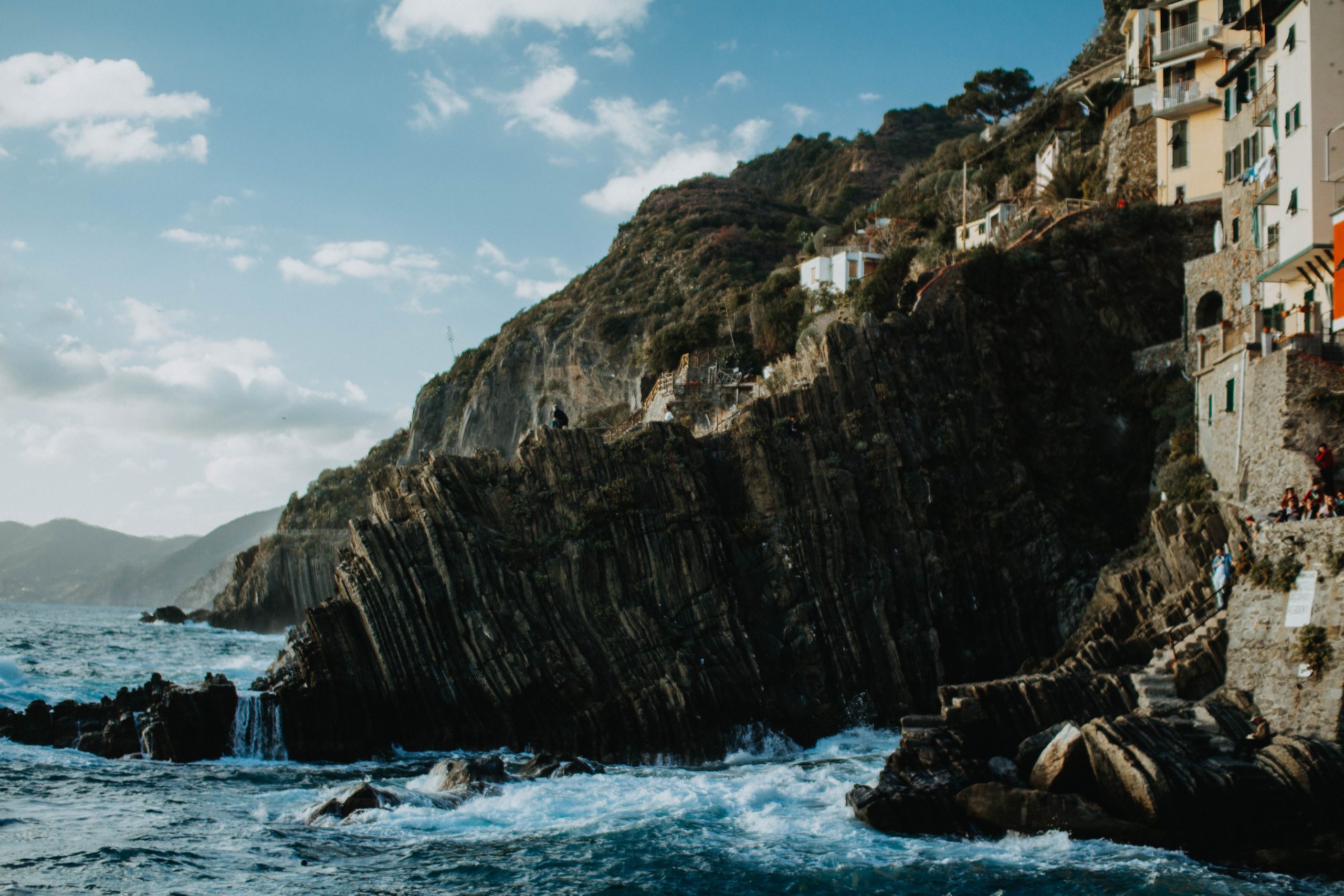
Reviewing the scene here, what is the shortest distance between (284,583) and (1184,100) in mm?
67073

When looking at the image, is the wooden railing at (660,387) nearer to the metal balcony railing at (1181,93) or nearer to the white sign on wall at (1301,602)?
the metal balcony railing at (1181,93)

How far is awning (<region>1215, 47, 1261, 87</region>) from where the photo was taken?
106 feet

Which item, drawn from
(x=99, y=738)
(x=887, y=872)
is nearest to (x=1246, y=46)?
(x=887, y=872)

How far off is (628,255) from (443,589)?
5200 cm

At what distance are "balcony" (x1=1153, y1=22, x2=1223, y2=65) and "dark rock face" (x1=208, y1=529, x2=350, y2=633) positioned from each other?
60.8m

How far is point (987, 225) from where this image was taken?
4747cm

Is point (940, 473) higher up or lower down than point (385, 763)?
higher up

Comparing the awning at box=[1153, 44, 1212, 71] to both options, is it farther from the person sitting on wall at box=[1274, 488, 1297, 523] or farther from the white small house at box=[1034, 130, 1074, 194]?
the person sitting on wall at box=[1274, 488, 1297, 523]

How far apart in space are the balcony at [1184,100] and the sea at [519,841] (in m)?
30.9

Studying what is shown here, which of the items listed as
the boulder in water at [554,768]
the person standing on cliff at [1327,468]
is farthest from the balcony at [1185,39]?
the boulder in water at [554,768]

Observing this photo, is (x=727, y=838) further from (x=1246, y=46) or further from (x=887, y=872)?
(x=1246, y=46)

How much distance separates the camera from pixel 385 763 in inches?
1022

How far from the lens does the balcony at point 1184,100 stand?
41.3m

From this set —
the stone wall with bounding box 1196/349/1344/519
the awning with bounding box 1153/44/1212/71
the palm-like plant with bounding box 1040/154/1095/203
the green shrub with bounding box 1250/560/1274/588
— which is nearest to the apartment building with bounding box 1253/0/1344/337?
the stone wall with bounding box 1196/349/1344/519
